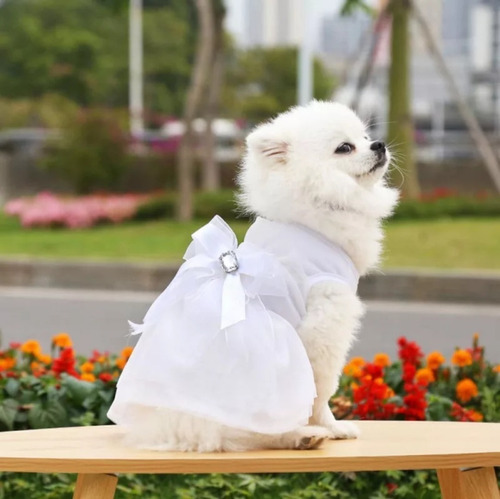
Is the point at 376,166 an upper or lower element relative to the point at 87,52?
upper

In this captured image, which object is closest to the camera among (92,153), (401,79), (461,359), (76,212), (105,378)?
(105,378)

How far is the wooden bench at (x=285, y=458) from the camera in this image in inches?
100.0

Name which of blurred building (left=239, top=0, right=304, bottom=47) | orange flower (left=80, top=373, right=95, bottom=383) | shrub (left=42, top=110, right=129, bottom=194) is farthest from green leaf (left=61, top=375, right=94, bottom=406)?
blurred building (left=239, top=0, right=304, bottom=47)

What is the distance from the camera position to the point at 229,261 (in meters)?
2.78

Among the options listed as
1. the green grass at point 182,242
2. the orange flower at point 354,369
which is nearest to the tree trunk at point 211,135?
the green grass at point 182,242

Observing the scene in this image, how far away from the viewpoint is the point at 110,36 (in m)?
52.4

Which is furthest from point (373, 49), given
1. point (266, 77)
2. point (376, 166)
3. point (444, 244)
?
point (266, 77)

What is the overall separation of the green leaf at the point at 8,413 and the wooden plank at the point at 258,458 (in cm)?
124

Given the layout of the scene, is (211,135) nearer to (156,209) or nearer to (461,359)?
(156,209)

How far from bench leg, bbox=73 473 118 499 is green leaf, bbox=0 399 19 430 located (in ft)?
4.45

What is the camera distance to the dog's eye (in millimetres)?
2801

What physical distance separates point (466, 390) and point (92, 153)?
50.7 ft

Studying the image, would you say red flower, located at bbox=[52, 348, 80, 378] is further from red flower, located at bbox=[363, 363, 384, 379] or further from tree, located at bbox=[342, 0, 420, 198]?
tree, located at bbox=[342, 0, 420, 198]

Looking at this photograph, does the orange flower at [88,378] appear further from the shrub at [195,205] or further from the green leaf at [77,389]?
the shrub at [195,205]
